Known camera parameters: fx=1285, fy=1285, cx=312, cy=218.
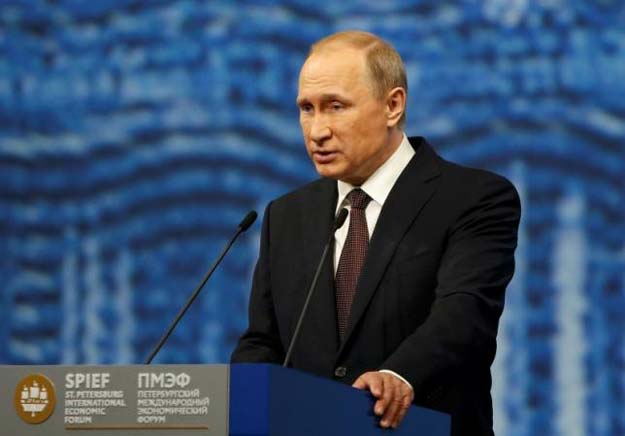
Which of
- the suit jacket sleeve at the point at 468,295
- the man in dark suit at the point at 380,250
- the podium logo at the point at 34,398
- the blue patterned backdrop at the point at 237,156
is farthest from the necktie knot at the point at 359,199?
the blue patterned backdrop at the point at 237,156

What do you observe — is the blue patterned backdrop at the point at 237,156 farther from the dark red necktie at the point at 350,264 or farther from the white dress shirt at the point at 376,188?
the dark red necktie at the point at 350,264

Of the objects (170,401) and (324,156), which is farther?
(324,156)

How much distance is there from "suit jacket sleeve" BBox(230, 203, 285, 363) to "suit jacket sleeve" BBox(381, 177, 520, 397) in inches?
19.4

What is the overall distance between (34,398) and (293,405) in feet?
1.49

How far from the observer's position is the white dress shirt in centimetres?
317

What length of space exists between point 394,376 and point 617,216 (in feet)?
7.20

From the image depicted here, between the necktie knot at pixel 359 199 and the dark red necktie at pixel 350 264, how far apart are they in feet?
0.08

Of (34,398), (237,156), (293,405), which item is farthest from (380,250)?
(237,156)

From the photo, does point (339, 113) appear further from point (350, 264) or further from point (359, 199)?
point (350, 264)

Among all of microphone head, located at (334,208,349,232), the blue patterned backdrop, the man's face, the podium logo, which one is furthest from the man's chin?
the blue patterned backdrop

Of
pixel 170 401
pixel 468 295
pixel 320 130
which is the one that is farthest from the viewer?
pixel 320 130

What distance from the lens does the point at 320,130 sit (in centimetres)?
312

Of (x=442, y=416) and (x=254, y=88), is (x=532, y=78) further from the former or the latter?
(x=442, y=416)

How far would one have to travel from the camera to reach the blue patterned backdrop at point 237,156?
4523mm
